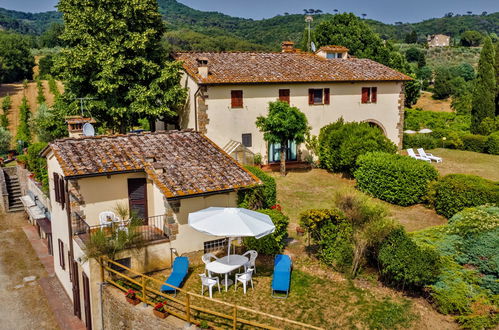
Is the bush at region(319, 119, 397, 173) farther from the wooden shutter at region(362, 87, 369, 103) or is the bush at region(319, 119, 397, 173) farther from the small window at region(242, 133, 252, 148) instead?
the small window at region(242, 133, 252, 148)

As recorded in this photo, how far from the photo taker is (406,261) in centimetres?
1164

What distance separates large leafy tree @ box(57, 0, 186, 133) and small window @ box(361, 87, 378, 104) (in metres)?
13.0

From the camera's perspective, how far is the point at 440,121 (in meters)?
51.2

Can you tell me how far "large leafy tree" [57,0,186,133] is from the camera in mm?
21766

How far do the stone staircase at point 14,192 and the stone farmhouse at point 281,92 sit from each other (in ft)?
41.5

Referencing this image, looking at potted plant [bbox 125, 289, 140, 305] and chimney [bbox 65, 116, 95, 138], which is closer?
potted plant [bbox 125, 289, 140, 305]

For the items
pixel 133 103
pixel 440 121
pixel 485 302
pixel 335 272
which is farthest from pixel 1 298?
pixel 440 121

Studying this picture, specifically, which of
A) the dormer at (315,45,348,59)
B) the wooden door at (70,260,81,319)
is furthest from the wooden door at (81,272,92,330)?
the dormer at (315,45,348,59)

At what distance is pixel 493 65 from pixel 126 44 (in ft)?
113

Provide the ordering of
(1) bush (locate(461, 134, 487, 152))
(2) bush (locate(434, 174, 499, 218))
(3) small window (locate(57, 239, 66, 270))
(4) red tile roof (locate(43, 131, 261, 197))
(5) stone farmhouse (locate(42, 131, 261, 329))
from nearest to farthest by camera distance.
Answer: (5) stone farmhouse (locate(42, 131, 261, 329)) < (4) red tile roof (locate(43, 131, 261, 197)) < (3) small window (locate(57, 239, 66, 270)) < (2) bush (locate(434, 174, 499, 218)) < (1) bush (locate(461, 134, 487, 152))

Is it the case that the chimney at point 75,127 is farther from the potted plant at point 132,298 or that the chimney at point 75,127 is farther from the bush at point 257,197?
the potted plant at point 132,298

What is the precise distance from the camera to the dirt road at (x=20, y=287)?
14.5 meters

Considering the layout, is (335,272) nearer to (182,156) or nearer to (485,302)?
(485,302)

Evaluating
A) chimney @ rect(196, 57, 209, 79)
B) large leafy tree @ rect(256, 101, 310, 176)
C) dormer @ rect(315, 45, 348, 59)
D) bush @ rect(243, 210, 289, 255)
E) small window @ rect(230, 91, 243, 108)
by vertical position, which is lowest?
bush @ rect(243, 210, 289, 255)
